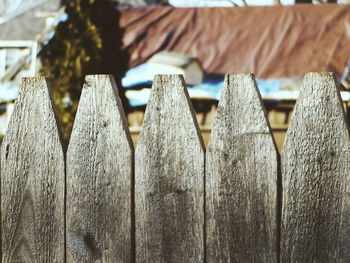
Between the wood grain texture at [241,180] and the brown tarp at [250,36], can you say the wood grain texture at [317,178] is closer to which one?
the wood grain texture at [241,180]

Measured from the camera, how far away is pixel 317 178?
1.65 meters

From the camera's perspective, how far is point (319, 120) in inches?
64.5

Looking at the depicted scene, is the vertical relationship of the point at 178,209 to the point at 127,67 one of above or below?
below

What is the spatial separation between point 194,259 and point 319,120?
527mm

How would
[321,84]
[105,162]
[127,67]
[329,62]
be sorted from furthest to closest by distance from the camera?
[127,67], [329,62], [105,162], [321,84]

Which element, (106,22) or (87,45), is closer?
(87,45)

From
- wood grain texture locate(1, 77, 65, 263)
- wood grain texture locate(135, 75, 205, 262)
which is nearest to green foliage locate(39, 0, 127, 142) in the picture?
wood grain texture locate(1, 77, 65, 263)

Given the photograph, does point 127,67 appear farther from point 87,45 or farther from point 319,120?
point 319,120

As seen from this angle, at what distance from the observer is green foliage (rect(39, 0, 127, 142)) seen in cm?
681

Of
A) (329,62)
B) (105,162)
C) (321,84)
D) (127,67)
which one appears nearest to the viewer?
(321,84)

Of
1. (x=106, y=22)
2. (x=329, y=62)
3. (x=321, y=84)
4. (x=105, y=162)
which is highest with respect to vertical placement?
(x=106, y=22)

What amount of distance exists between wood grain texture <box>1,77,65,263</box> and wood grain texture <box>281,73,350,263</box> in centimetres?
68

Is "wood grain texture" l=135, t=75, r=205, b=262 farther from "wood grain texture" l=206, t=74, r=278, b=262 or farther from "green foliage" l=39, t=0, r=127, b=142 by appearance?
"green foliage" l=39, t=0, r=127, b=142

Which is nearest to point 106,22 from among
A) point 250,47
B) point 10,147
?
point 250,47
